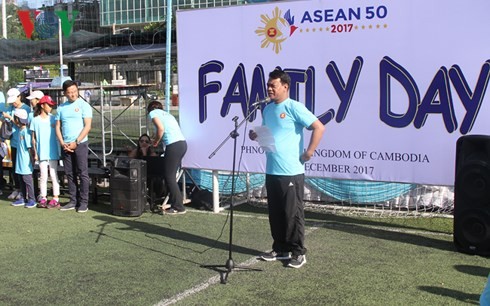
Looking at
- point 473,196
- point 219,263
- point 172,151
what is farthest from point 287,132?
point 172,151

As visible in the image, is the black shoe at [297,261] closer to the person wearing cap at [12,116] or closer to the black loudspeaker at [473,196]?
the black loudspeaker at [473,196]

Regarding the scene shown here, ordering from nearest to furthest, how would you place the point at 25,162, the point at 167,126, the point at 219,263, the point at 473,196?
the point at 219,263 → the point at 473,196 → the point at 167,126 → the point at 25,162

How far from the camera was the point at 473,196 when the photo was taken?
19.7 ft

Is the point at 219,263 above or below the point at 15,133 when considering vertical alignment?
below

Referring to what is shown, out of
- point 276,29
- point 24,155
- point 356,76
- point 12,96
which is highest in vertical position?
point 276,29

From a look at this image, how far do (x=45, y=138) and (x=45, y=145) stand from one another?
11 centimetres

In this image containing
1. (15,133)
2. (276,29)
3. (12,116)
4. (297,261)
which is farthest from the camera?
(12,116)

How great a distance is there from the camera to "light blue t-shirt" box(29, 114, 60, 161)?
28.8 feet

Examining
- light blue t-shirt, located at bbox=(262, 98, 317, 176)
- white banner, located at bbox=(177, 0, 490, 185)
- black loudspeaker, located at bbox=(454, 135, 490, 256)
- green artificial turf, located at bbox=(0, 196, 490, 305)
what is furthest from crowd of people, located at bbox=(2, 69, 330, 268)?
black loudspeaker, located at bbox=(454, 135, 490, 256)

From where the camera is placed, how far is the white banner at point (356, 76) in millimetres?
6531

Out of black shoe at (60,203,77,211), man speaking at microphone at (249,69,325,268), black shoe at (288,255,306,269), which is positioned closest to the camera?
man speaking at microphone at (249,69,325,268)

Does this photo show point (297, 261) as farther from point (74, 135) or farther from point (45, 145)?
point (45, 145)

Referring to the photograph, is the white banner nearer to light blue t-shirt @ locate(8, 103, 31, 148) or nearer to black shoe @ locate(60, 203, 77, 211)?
black shoe @ locate(60, 203, 77, 211)

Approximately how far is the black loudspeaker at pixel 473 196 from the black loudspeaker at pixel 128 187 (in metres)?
4.49
